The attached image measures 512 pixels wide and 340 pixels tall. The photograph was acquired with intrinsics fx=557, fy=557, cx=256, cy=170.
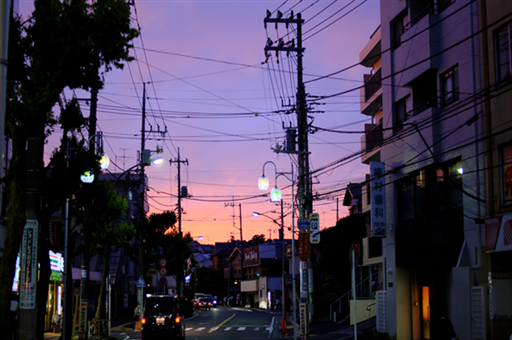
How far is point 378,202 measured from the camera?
81.6 feet

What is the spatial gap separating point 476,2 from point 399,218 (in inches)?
380

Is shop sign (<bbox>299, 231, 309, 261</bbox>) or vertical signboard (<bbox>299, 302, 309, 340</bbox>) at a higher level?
shop sign (<bbox>299, 231, 309, 261</bbox>)

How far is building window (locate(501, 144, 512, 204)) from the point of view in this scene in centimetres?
1728

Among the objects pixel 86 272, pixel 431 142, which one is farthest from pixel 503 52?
pixel 86 272

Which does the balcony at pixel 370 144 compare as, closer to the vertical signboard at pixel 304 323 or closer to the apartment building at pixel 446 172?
the apartment building at pixel 446 172

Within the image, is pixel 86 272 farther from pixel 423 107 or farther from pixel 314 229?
pixel 423 107

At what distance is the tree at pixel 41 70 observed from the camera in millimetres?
10773

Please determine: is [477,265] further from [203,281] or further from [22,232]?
[203,281]

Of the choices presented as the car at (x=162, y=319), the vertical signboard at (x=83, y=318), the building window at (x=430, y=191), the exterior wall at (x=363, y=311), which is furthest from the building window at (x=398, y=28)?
the vertical signboard at (x=83, y=318)

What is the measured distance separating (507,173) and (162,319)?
46.7ft

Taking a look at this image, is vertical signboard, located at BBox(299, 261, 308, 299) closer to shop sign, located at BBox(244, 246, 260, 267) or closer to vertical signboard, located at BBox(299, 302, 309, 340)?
vertical signboard, located at BBox(299, 302, 309, 340)

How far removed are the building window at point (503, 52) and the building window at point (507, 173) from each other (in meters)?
2.22

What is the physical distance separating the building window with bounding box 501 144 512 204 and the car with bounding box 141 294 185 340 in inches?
527

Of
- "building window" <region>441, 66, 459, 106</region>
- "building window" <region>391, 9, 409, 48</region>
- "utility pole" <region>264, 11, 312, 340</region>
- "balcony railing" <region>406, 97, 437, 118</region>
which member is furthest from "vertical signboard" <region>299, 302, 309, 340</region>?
"building window" <region>391, 9, 409, 48</region>
